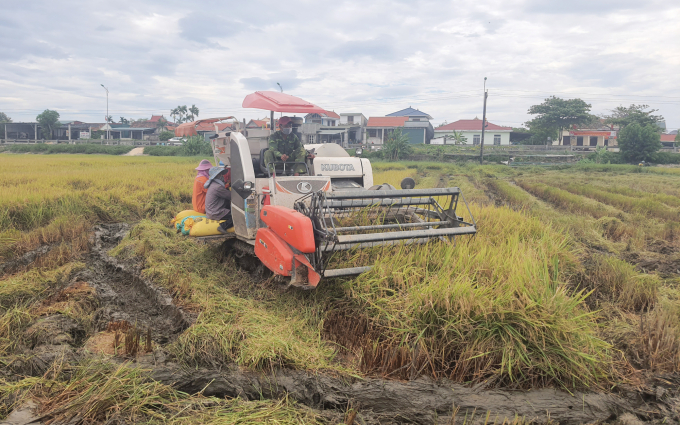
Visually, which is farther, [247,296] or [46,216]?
[46,216]

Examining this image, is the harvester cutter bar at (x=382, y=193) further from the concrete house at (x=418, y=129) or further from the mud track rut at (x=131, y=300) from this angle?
the concrete house at (x=418, y=129)

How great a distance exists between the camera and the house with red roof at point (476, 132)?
52.7 meters

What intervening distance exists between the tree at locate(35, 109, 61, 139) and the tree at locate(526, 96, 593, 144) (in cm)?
5481

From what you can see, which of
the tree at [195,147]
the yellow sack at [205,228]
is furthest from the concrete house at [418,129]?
the yellow sack at [205,228]

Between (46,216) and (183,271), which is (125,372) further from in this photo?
(46,216)

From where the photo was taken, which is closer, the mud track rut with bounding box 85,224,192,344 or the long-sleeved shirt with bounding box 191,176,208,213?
the mud track rut with bounding box 85,224,192,344

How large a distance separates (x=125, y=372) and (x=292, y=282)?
173 centimetres

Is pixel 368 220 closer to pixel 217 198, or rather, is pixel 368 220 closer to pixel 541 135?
pixel 217 198

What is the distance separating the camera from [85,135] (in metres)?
52.8

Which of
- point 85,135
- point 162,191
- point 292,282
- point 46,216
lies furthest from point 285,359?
point 85,135

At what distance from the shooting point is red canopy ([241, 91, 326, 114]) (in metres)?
5.88

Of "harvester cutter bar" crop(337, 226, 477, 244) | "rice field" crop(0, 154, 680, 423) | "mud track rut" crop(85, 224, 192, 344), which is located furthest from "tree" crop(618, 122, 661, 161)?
"mud track rut" crop(85, 224, 192, 344)

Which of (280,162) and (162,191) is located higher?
(280,162)

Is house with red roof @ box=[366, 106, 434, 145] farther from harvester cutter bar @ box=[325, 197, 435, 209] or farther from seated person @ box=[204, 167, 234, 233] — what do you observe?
harvester cutter bar @ box=[325, 197, 435, 209]
